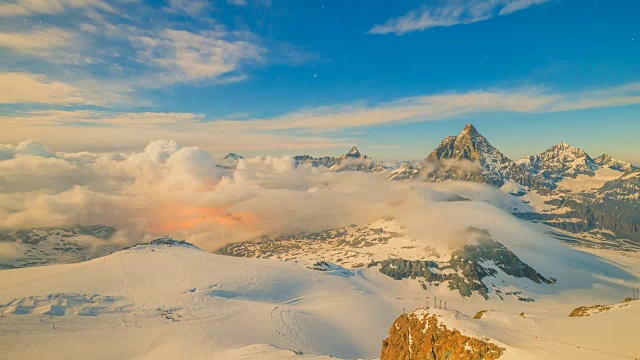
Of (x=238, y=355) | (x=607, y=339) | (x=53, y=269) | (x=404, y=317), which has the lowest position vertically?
(x=53, y=269)

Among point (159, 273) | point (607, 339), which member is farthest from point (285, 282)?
point (607, 339)

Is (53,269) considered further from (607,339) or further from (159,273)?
(607,339)

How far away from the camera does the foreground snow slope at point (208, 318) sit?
44000 millimetres

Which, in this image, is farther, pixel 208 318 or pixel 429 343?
pixel 208 318

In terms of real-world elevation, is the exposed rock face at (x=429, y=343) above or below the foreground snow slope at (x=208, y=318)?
above

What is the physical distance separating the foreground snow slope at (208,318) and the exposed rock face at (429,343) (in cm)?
238

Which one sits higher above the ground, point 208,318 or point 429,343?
point 429,343

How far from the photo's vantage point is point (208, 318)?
4114 inches

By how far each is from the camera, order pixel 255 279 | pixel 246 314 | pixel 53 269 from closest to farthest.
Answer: pixel 246 314, pixel 53 269, pixel 255 279

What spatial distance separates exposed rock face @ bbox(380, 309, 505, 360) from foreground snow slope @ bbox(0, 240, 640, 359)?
2.38m

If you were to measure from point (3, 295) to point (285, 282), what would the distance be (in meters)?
107

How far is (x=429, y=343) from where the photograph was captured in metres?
42.1

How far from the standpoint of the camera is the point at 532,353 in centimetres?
3266

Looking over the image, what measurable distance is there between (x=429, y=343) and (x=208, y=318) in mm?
85493
